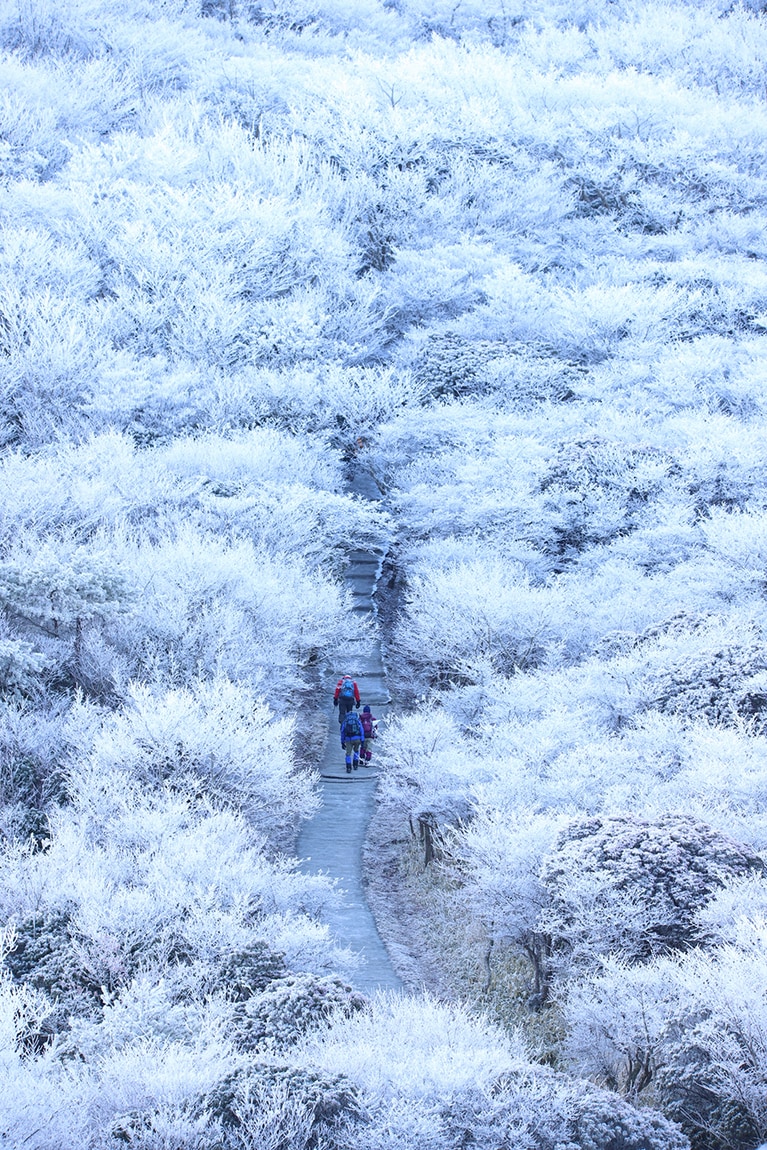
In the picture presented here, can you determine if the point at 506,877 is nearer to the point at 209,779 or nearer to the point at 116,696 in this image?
the point at 209,779

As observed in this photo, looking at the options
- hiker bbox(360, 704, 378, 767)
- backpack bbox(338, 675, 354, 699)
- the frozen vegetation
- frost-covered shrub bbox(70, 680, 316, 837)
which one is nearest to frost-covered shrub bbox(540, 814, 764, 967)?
the frozen vegetation

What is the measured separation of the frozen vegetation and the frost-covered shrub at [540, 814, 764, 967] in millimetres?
52

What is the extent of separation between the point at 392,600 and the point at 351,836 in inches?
466

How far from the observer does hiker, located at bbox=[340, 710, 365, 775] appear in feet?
63.8

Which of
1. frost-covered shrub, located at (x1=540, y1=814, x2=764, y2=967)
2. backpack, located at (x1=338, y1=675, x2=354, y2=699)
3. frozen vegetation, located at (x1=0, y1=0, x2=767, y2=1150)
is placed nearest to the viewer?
frozen vegetation, located at (x1=0, y1=0, x2=767, y2=1150)

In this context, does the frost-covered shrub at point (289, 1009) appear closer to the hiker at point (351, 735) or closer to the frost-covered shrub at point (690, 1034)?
the frost-covered shrub at point (690, 1034)

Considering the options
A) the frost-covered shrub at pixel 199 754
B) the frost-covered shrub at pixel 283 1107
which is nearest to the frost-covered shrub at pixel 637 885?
the frost-covered shrub at pixel 283 1107

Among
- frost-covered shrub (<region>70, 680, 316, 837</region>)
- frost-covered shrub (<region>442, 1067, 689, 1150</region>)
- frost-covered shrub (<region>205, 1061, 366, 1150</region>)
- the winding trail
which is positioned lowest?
the winding trail

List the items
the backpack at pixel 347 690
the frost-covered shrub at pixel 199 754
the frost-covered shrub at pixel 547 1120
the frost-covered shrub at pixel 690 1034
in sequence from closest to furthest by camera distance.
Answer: the frost-covered shrub at pixel 547 1120 → the frost-covered shrub at pixel 690 1034 → the frost-covered shrub at pixel 199 754 → the backpack at pixel 347 690

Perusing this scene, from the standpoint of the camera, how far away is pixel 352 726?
63.8 ft

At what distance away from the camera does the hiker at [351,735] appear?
1944 cm

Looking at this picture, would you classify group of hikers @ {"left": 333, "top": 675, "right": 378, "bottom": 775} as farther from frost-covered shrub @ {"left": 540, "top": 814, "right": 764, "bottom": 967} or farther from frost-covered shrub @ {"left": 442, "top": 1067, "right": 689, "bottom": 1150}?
frost-covered shrub @ {"left": 442, "top": 1067, "right": 689, "bottom": 1150}

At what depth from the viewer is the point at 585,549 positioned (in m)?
26.3

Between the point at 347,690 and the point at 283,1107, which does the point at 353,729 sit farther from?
the point at 283,1107
